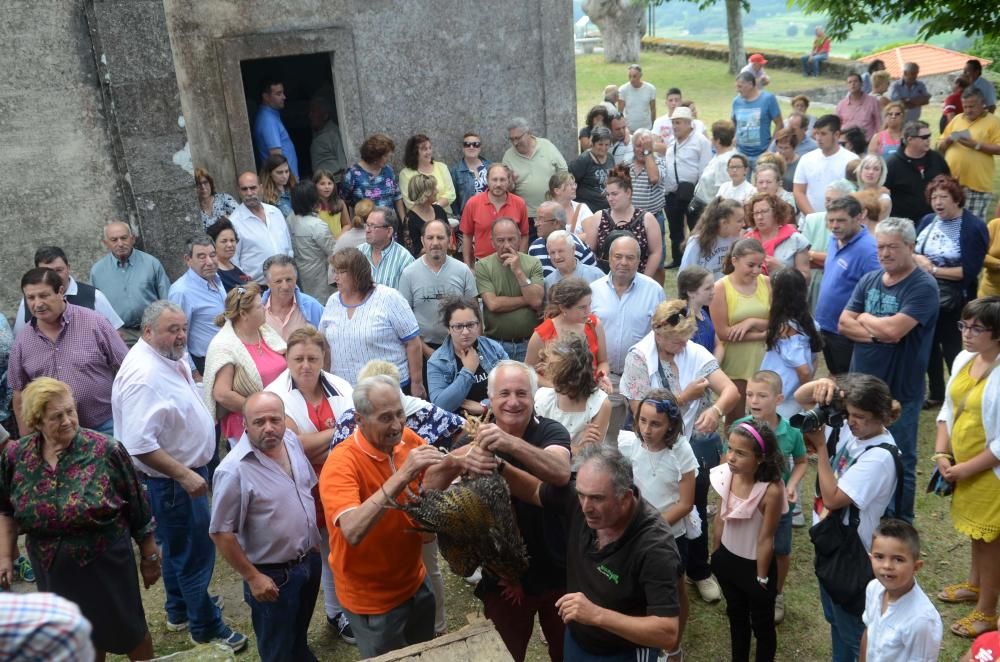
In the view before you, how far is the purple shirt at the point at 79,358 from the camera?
5762 millimetres

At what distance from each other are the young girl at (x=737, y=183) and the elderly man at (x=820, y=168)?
82cm

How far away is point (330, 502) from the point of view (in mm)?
3910

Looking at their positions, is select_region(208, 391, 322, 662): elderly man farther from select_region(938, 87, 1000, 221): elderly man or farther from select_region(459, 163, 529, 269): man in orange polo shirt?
select_region(938, 87, 1000, 221): elderly man

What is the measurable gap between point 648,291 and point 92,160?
481 centimetres

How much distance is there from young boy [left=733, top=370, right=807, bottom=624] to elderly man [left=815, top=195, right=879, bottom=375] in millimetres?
1579

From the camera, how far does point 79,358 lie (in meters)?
5.78

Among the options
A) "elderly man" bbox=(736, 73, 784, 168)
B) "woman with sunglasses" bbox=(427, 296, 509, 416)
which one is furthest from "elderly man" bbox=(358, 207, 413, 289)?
"elderly man" bbox=(736, 73, 784, 168)

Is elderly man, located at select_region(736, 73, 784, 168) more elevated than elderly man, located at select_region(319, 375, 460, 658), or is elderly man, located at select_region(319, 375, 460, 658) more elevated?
elderly man, located at select_region(736, 73, 784, 168)

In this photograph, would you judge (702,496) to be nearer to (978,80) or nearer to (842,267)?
Result: (842,267)

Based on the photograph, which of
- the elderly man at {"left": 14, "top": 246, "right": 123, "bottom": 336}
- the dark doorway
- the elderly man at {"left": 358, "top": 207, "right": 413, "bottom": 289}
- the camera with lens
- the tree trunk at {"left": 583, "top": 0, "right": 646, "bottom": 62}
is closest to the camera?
the camera with lens

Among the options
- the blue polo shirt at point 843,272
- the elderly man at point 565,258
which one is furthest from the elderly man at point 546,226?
the blue polo shirt at point 843,272

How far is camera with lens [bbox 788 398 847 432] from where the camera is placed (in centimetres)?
430

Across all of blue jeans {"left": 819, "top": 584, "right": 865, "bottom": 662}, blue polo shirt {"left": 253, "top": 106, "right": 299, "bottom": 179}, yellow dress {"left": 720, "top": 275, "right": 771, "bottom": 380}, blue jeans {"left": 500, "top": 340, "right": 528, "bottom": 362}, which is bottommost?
blue jeans {"left": 819, "top": 584, "right": 865, "bottom": 662}

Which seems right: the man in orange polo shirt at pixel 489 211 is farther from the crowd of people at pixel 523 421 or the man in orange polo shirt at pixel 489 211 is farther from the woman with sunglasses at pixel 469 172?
the woman with sunglasses at pixel 469 172
